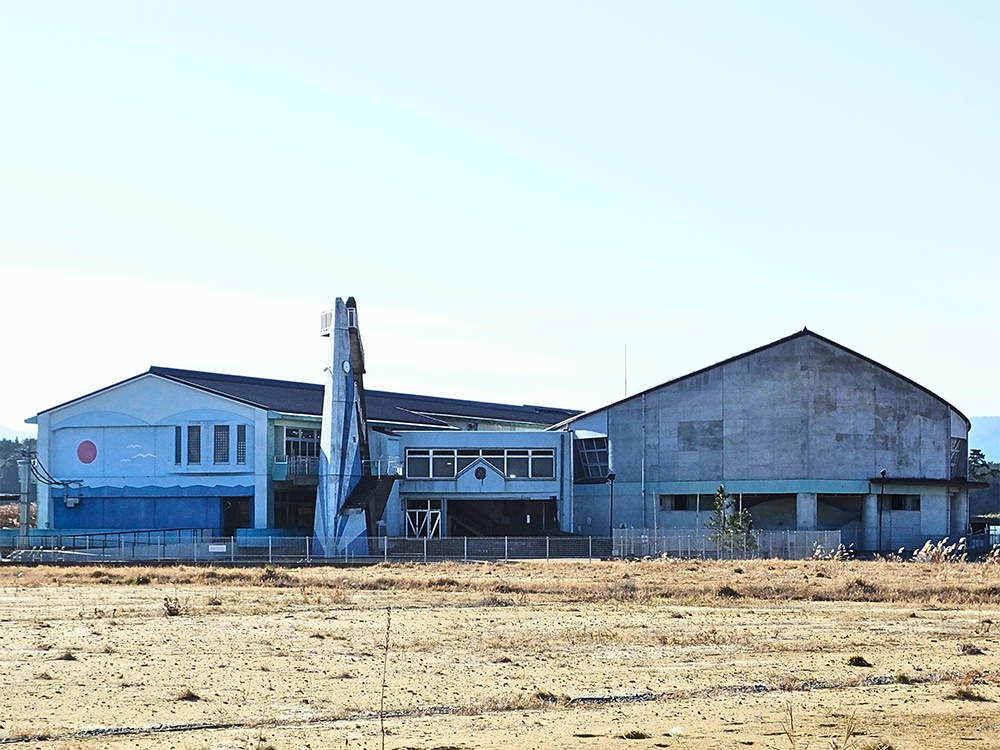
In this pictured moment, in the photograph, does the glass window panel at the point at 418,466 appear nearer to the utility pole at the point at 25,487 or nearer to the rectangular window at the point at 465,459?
the rectangular window at the point at 465,459

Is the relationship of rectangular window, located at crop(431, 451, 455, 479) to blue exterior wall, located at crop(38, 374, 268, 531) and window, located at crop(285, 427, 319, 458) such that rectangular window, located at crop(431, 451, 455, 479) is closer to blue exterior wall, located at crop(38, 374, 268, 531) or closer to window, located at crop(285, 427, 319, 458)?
window, located at crop(285, 427, 319, 458)

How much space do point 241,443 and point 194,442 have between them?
3302 millimetres

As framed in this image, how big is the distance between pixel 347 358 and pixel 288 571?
20.0 metres

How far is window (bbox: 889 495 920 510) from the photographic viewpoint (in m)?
82.8

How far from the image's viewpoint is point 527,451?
8662 centimetres

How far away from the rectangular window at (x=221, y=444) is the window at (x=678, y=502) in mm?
25590

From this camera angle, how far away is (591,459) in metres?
87.1

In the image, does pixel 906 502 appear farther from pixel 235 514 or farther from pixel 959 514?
pixel 235 514

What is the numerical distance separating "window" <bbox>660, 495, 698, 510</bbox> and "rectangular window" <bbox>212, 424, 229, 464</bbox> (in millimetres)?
25590

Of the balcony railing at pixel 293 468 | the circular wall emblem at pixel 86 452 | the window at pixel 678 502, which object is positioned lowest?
the window at pixel 678 502

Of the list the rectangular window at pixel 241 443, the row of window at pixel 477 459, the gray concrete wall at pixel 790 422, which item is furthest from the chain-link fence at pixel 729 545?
the rectangular window at pixel 241 443

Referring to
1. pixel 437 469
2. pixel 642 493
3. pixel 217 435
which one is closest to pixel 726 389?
pixel 642 493

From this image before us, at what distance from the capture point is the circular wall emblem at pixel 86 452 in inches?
3401

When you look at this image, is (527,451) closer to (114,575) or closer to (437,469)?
(437,469)
